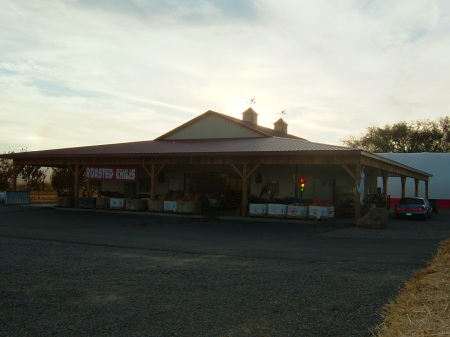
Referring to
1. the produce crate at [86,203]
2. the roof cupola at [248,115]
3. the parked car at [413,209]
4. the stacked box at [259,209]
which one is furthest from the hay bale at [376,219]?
the roof cupola at [248,115]

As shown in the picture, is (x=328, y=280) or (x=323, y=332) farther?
(x=328, y=280)

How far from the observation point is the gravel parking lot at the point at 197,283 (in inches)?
227

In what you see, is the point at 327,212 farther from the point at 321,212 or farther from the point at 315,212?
the point at 315,212

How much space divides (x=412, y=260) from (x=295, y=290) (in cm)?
470

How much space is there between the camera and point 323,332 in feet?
18.0

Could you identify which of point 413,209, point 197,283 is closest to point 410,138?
point 413,209

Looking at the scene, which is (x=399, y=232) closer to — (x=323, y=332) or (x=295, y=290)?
(x=295, y=290)

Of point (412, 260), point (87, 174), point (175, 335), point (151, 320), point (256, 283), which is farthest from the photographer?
point (87, 174)

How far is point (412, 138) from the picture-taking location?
7356 centimetres

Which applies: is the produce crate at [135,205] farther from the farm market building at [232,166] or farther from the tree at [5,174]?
the tree at [5,174]

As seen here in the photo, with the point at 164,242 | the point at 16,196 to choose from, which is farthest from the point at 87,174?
the point at 164,242

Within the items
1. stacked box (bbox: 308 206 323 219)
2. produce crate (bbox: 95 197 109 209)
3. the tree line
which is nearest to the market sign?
produce crate (bbox: 95 197 109 209)

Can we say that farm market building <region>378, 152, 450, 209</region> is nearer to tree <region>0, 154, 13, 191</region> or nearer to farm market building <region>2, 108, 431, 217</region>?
farm market building <region>2, 108, 431, 217</region>

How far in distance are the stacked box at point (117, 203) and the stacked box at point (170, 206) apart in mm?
3398
